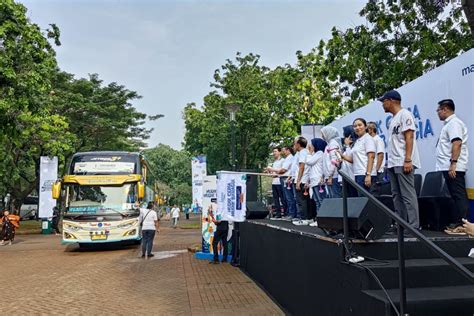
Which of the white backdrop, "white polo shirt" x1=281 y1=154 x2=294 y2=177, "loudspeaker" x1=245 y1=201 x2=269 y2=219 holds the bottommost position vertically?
"loudspeaker" x1=245 y1=201 x2=269 y2=219

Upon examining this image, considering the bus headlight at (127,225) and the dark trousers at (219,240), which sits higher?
the bus headlight at (127,225)

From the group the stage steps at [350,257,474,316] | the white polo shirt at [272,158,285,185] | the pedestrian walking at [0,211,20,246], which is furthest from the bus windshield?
the stage steps at [350,257,474,316]

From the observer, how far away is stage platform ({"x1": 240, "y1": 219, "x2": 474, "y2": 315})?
11.5 ft

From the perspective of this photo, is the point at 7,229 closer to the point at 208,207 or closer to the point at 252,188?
the point at 208,207

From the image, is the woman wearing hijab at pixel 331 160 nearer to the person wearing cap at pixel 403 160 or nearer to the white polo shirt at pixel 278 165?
the person wearing cap at pixel 403 160

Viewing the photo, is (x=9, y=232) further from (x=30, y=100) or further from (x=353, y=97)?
(x=353, y=97)

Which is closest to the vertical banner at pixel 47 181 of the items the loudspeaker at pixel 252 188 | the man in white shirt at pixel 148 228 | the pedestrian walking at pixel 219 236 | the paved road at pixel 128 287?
the paved road at pixel 128 287

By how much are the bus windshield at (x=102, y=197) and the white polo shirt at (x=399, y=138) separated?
38.8ft

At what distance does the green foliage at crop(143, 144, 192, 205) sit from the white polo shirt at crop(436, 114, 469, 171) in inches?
2438

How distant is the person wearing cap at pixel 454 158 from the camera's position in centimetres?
521

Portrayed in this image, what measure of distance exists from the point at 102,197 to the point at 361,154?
1122 centimetres

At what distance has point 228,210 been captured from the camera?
10820 millimetres

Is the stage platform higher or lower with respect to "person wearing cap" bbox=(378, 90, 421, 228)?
lower

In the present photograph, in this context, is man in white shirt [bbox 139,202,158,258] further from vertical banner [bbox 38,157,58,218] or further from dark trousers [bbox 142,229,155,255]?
vertical banner [bbox 38,157,58,218]
